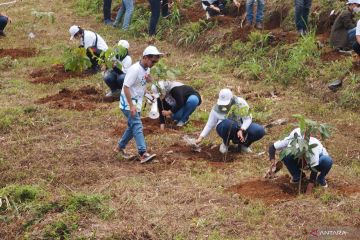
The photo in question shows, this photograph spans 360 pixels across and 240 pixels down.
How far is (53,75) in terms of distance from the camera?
38.1ft

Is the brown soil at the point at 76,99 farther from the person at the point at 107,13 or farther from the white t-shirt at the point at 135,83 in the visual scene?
the person at the point at 107,13

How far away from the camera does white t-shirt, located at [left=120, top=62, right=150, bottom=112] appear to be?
6.94 m

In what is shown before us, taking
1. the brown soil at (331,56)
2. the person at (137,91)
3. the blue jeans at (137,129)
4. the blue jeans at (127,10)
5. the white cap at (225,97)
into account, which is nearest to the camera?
the person at (137,91)

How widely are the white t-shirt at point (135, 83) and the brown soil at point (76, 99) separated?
2627mm

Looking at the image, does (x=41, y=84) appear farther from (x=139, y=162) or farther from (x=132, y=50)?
(x=139, y=162)

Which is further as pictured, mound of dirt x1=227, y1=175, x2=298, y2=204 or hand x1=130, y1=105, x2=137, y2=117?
hand x1=130, y1=105, x2=137, y2=117

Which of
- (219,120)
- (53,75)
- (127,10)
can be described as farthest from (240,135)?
→ (127,10)

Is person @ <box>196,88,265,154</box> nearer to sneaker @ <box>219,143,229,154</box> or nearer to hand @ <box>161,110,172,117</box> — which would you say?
sneaker @ <box>219,143,229,154</box>

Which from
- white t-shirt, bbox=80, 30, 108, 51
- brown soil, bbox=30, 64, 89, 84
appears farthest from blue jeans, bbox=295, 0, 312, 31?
brown soil, bbox=30, 64, 89, 84

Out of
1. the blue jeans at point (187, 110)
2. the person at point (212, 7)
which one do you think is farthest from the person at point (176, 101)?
the person at point (212, 7)

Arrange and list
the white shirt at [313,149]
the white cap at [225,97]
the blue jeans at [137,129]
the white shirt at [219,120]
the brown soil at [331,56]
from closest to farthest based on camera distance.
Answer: the white shirt at [313,149], the blue jeans at [137,129], the white cap at [225,97], the white shirt at [219,120], the brown soil at [331,56]

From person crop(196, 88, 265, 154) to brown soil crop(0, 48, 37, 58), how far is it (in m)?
6.80

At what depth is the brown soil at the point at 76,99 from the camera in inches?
381

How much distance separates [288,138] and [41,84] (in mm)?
6115
